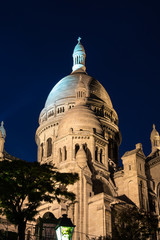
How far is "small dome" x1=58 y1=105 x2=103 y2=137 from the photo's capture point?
5838 cm

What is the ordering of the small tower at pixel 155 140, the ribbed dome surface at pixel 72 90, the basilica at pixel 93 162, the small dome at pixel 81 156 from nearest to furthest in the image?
1. the basilica at pixel 93 162
2. the small dome at pixel 81 156
3. the small tower at pixel 155 140
4. the ribbed dome surface at pixel 72 90

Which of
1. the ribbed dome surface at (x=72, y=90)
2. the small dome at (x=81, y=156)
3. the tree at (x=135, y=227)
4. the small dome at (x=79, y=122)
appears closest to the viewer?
the tree at (x=135, y=227)

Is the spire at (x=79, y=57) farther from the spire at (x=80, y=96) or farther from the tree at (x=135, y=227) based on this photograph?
the tree at (x=135, y=227)

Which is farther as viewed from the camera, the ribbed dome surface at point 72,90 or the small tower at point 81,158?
the ribbed dome surface at point 72,90

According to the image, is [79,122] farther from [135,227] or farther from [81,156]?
[135,227]

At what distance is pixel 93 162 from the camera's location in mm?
55469

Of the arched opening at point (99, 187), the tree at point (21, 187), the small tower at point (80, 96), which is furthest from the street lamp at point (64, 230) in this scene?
the small tower at point (80, 96)

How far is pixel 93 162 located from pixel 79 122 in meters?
6.94

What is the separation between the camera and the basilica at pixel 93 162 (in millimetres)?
45984

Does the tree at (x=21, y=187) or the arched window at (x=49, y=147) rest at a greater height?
the arched window at (x=49, y=147)

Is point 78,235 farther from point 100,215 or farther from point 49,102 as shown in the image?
point 49,102

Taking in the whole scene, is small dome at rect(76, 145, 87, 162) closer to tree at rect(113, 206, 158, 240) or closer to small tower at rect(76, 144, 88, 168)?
small tower at rect(76, 144, 88, 168)

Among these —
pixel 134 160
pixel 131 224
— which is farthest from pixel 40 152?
pixel 131 224

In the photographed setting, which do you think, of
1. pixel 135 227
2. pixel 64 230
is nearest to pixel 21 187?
pixel 64 230
